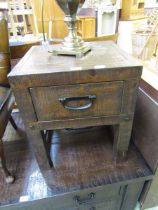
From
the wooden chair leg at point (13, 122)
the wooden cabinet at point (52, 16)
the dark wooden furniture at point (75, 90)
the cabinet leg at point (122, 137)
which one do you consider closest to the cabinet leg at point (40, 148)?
the dark wooden furniture at point (75, 90)

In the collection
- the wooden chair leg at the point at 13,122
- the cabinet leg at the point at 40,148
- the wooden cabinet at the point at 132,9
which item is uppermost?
the wooden cabinet at the point at 132,9

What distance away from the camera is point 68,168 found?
0.74 metres

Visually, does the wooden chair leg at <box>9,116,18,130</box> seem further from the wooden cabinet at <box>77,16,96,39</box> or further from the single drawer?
the wooden cabinet at <box>77,16,96,39</box>

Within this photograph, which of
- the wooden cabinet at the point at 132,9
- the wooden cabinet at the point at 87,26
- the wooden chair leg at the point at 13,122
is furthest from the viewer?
the wooden cabinet at the point at 132,9

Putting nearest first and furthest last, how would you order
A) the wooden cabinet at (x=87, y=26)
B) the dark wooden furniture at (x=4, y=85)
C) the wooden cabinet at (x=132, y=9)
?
1. the dark wooden furniture at (x=4, y=85)
2. the wooden cabinet at (x=87, y=26)
3. the wooden cabinet at (x=132, y=9)

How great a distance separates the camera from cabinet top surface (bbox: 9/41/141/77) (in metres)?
0.47

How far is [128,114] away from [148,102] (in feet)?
0.39

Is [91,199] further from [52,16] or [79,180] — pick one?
[52,16]

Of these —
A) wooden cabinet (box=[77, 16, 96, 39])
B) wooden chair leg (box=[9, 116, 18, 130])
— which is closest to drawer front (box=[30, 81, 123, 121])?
wooden chair leg (box=[9, 116, 18, 130])

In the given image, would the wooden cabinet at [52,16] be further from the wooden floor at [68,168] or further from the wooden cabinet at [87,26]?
the wooden floor at [68,168]

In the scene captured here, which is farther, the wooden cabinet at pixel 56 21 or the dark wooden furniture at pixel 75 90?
the wooden cabinet at pixel 56 21

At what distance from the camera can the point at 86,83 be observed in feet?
1.58

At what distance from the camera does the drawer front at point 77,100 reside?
1.59 ft

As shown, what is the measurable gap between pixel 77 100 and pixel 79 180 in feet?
1.26
